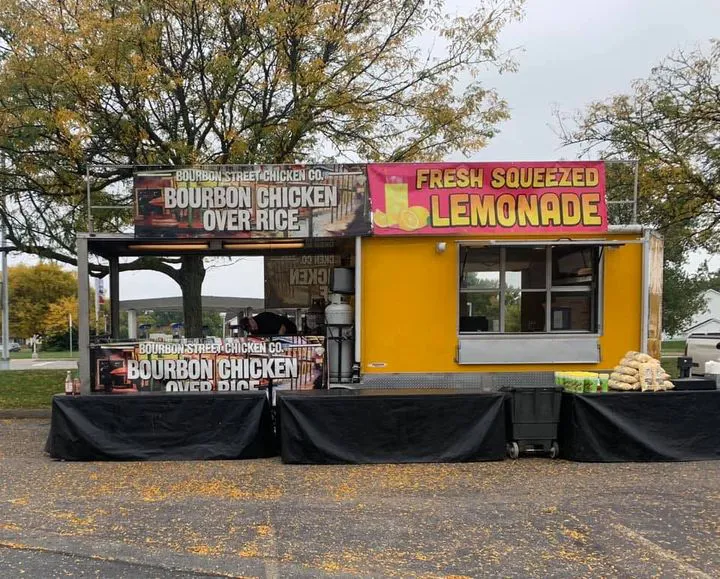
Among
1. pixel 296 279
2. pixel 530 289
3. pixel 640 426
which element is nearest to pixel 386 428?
pixel 530 289

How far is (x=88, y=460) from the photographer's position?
22.2ft

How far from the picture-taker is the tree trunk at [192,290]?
899cm

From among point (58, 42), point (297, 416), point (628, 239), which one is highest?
point (58, 42)

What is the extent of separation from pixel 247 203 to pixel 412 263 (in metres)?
2.27

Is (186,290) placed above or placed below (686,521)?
above

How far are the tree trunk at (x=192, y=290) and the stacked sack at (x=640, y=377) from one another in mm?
5911

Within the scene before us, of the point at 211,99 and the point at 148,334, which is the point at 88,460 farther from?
the point at 211,99

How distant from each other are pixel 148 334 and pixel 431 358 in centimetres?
397

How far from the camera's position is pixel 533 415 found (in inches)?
272

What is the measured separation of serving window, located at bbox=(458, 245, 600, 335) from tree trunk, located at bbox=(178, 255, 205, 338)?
418 centimetres

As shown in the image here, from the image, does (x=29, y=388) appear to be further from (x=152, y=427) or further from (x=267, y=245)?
(x=267, y=245)

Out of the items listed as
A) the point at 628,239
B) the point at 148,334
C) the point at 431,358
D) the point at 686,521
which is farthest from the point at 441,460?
the point at 148,334

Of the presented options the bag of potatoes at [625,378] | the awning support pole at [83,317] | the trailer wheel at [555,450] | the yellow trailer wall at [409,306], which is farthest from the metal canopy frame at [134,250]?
the bag of potatoes at [625,378]

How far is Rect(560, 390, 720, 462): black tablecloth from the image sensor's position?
266 inches
